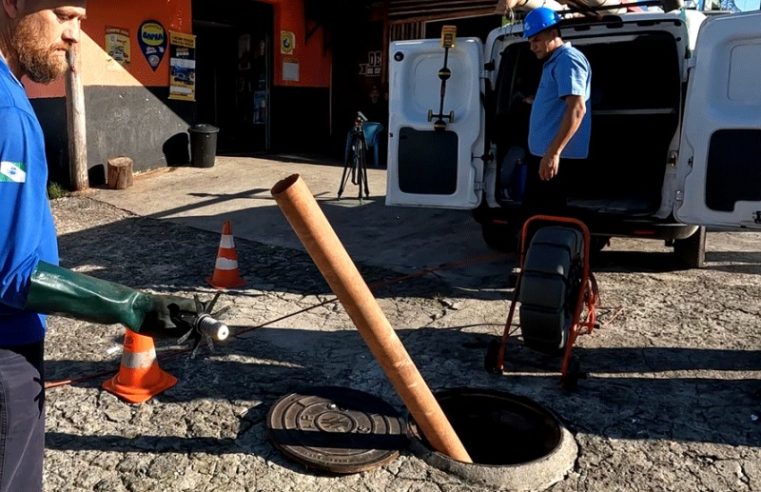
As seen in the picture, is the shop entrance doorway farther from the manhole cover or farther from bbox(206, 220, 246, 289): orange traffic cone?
the manhole cover

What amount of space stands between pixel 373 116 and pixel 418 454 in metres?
12.6

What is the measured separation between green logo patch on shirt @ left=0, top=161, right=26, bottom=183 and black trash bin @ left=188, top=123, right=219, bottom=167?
1070 centimetres

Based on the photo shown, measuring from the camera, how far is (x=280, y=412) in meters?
3.47

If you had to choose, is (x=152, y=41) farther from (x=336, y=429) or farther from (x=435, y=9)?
(x=336, y=429)

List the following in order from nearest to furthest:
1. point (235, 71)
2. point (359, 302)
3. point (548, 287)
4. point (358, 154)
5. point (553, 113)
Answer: point (359, 302), point (548, 287), point (553, 113), point (358, 154), point (235, 71)

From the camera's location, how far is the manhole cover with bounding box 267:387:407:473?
121 inches

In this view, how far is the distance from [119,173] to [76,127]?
0.91m

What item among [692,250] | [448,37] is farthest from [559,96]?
[692,250]

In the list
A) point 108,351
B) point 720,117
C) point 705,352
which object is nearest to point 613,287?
point 705,352

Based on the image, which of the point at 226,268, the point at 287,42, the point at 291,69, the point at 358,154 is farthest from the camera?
the point at 291,69

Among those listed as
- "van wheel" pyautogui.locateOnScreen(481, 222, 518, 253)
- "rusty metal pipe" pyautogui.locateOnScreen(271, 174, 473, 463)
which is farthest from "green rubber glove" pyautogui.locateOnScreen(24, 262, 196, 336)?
"van wheel" pyautogui.locateOnScreen(481, 222, 518, 253)

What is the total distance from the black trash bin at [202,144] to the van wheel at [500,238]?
22.4ft

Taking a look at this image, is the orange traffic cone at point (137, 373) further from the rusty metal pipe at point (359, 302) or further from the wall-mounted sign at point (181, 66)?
the wall-mounted sign at point (181, 66)

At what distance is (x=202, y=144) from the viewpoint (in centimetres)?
1198
